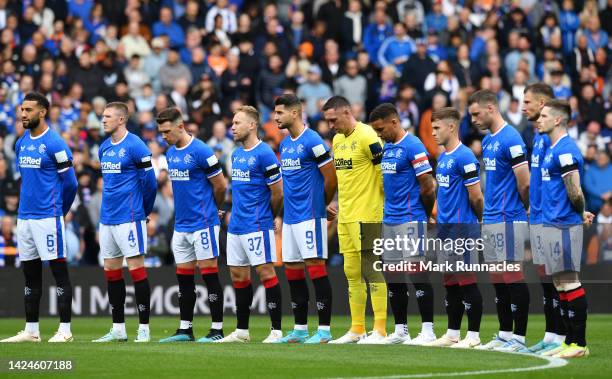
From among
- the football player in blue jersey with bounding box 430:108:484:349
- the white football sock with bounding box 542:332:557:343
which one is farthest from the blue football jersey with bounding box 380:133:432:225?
the white football sock with bounding box 542:332:557:343

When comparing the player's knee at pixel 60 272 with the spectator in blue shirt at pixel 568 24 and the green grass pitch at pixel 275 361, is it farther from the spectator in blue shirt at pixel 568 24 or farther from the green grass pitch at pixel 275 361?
the spectator in blue shirt at pixel 568 24

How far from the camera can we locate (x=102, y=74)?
93.2 feet

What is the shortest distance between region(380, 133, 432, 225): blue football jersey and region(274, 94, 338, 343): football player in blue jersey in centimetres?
78

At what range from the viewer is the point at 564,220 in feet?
48.8

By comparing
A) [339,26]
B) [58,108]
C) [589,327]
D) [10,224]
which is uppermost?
[339,26]

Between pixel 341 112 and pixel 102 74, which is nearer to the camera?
pixel 341 112

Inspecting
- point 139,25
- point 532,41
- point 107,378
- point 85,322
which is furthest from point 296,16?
point 107,378

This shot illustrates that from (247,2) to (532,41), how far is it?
6.94 m

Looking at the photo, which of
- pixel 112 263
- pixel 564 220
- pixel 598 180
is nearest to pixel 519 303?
pixel 564 220

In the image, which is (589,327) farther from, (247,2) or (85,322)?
(247,2)

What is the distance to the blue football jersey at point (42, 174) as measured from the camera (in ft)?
56.5

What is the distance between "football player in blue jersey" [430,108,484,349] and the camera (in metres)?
16.2

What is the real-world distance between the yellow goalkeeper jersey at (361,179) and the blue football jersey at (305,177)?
262 mm

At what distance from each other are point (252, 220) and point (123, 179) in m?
1.72
